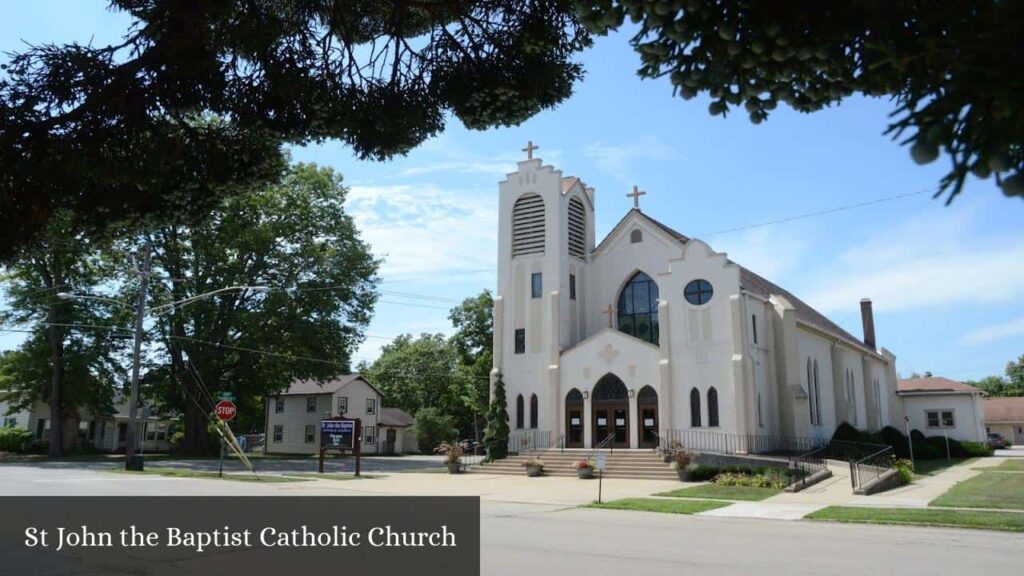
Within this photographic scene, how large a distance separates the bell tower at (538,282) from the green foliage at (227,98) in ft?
94.1

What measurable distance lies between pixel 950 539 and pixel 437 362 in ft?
220

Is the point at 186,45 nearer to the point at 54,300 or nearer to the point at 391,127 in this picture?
the point at 391,127

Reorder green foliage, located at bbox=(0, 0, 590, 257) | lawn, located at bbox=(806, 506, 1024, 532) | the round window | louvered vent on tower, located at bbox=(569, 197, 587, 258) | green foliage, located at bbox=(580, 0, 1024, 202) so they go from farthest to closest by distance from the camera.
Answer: louvered vent on tower, located at bbox=(569, 197, 587, 258)
the round window
lawn, located at bbox=(806, 506, 1024, 532)
green foliage, located at bbox=(0, 0, 590, 257)
green foliage, located at bbox=(580, 0, 1024, 202)

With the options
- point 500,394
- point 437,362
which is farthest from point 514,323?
point 437,362

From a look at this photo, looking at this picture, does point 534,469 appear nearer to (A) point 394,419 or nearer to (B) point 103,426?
(A) point 394,419

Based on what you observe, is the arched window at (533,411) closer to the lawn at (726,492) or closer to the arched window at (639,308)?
the arched window at (639,308)

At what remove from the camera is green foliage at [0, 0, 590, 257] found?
5.72 m

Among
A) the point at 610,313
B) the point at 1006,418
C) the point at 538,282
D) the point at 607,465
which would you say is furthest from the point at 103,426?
the point at 1006,418

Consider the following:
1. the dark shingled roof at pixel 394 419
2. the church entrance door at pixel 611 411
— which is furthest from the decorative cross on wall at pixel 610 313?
the dark shingled roof at pixel 394 419

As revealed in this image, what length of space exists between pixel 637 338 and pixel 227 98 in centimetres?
2966

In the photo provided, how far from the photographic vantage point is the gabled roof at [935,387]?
166 ft

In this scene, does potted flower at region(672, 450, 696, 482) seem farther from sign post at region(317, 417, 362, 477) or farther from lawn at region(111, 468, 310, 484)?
lawn at region(111, 468, 310, 484)

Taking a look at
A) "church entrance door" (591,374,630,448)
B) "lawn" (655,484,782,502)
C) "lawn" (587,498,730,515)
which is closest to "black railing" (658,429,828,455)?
"church entrance door" (591,374,630,448)

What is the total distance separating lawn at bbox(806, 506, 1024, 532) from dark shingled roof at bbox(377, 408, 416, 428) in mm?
49547
